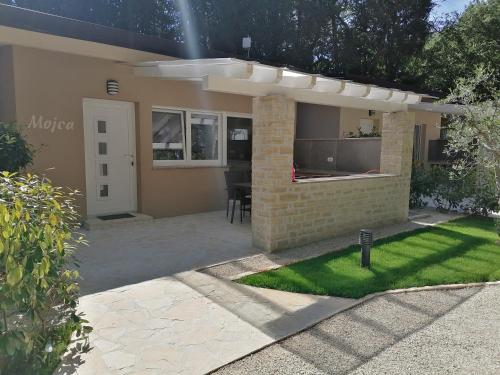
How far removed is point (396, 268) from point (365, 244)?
1.92 feet

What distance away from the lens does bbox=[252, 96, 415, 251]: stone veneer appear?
6.24 m

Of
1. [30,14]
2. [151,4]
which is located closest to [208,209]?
[30,14]

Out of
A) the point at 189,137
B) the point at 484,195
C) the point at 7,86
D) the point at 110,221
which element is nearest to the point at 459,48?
the point at 484,195

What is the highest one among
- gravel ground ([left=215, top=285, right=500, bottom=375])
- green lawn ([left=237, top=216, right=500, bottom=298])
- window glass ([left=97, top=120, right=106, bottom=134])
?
window glass ([left=97, top=120, right=106, bottom=134])

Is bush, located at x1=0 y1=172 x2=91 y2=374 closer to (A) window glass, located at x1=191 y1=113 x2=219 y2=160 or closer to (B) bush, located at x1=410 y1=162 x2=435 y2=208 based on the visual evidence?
(A) window glass, located at x1=191 y1=113 x2=219 y2=160

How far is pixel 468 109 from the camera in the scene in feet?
23.8

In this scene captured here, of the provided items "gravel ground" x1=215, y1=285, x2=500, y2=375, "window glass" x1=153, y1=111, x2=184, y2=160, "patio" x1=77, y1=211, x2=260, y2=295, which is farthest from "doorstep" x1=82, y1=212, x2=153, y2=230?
"gravel ground" x1=215, y1=285, x2=500, y2=375

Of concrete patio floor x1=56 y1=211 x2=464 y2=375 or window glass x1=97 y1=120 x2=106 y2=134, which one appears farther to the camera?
window glass x1=97 y1=120 x2=106 y2=134

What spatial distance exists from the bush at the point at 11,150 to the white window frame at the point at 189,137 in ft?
10.6

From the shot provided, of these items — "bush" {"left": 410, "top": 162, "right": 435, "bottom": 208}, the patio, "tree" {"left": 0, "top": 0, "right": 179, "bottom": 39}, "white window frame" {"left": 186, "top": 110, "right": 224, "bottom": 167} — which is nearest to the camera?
the patio

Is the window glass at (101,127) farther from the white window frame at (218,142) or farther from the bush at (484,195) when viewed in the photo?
the bush at (484,195)

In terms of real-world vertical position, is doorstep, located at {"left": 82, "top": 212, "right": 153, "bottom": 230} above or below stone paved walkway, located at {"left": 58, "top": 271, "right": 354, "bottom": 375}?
above

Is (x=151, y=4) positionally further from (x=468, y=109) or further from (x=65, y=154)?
(x=468, y=109)

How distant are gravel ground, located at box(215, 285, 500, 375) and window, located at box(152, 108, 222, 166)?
6230 mm
